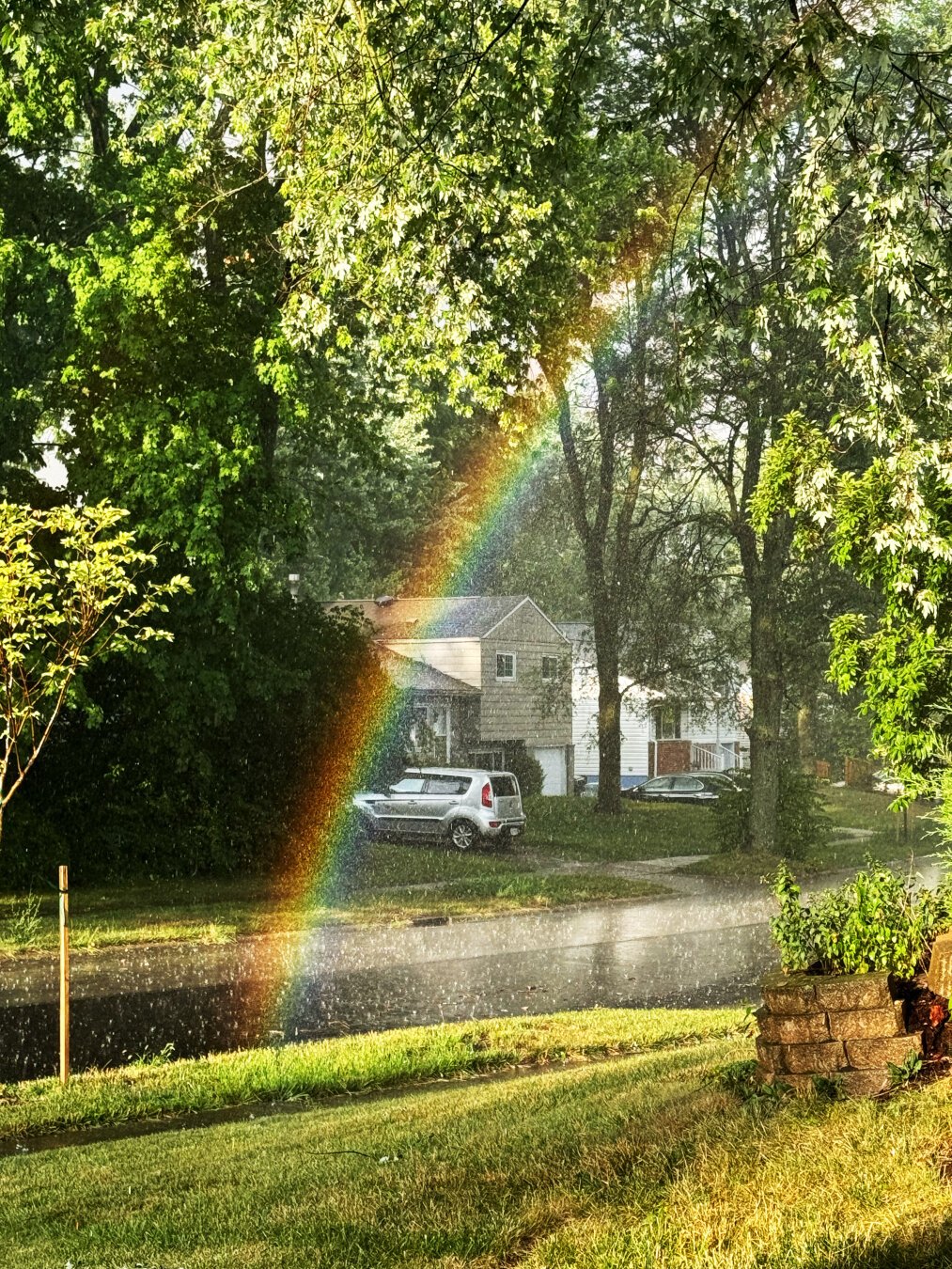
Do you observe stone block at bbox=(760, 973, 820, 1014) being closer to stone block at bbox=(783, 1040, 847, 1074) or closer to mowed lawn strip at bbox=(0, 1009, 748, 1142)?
stone block at bbox=(783, 1040, 847, 1074)

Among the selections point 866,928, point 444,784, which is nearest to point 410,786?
point 444,784

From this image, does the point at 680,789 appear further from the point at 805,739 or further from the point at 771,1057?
the point at 771,1057

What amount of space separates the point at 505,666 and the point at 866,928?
4264 centimetres

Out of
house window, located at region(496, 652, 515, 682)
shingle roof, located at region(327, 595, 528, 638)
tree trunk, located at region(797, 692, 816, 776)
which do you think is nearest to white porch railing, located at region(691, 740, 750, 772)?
tree trunk, located at region(797, 692, 816, 776)

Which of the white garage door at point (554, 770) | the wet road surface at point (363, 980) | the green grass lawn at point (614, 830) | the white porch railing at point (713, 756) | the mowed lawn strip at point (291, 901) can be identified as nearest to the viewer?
the wet road surface at point (363, 980)

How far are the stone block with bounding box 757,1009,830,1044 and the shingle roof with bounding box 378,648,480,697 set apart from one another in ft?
121

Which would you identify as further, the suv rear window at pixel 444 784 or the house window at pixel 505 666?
the house window at pixel 505 666

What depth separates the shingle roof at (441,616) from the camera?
4872 centimetres

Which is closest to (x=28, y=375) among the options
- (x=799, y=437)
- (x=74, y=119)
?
(x=74, y=119)

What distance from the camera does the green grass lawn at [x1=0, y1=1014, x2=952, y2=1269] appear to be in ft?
14.8

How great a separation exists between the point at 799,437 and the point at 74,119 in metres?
14.6

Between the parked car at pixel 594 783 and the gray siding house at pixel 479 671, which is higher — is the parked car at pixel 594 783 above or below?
below

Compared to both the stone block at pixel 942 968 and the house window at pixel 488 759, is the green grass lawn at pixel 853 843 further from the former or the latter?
the stone block at pixel 942 968

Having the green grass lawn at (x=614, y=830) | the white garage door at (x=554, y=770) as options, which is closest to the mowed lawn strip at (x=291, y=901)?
the green grass lawn at (x=614, y=830)
